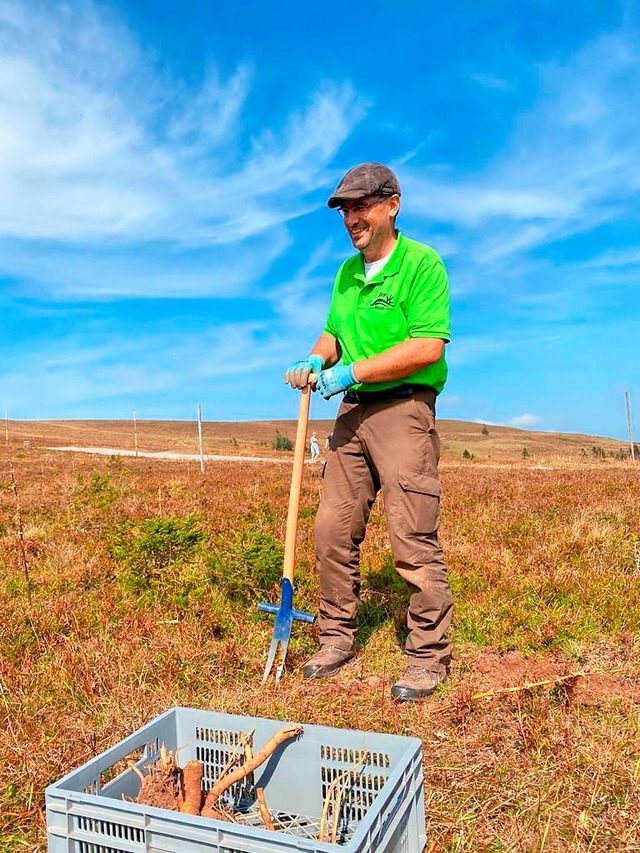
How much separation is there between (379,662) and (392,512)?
96cm

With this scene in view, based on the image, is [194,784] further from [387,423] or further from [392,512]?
[387,423]

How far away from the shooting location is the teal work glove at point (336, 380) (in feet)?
12.3

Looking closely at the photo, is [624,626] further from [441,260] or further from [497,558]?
[441,260]

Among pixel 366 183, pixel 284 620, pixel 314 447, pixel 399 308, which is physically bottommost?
pixel 284 620

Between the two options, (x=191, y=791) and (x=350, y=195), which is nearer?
(x=191, y=791)

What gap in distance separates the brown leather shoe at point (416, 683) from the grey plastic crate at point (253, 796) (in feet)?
3.47

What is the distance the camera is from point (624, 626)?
4.52 meters

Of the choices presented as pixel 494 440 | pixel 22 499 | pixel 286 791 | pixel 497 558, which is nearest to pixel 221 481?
pixel 22 499

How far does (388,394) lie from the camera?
389 cm

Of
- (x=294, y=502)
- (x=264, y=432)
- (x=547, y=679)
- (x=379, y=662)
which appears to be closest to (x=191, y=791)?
(x=294, y=502)

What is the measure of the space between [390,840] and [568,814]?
2.74 feet

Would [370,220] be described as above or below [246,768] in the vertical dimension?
above

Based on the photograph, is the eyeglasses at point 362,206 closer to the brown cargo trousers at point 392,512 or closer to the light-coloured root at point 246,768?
the brown cargo trousers at point 392,512

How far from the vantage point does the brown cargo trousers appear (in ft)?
12.3
